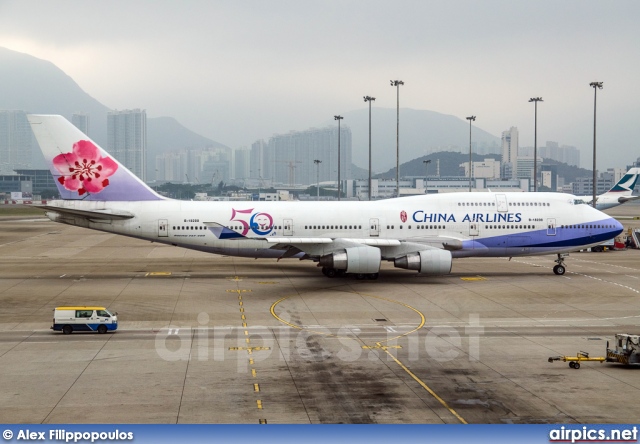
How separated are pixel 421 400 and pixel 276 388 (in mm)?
4426

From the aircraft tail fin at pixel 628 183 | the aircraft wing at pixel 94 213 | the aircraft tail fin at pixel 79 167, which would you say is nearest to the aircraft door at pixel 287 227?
the aircraft tail fin at pixel 79 167

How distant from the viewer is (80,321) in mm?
29422

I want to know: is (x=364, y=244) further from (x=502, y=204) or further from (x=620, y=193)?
(x=620, y=193)

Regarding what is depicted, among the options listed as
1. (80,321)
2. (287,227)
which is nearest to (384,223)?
A: (287,227)

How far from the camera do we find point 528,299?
3825 centimetres

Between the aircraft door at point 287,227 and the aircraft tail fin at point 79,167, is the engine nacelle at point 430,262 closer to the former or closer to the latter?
the aircraft door at point 287,227

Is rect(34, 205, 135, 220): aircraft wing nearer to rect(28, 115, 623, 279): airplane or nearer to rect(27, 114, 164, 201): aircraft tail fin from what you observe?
rect(28, 115, 623, 279): airplane

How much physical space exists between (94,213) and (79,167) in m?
3.63

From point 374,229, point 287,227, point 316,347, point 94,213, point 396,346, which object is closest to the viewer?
point 316,347

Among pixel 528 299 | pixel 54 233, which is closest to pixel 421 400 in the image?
pixel 528 299

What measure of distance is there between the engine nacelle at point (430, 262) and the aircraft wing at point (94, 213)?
18656 mm

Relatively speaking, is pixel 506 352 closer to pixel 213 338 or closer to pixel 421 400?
pixel 421 400

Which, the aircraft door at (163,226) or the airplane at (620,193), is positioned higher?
the airplane at (620,193)

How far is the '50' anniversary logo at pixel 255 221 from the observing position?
4647 centimetres
